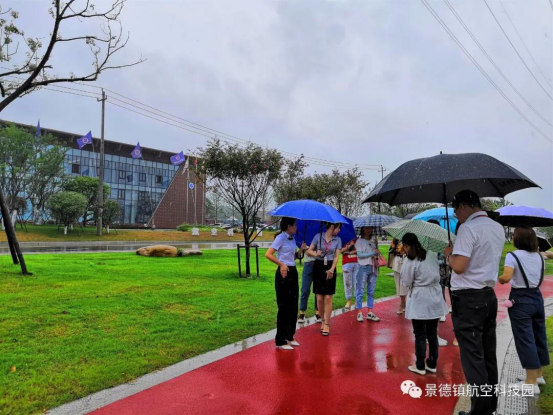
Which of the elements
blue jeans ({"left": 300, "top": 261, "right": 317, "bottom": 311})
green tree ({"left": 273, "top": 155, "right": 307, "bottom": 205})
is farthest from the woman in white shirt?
green tree ({"left": 273, "top": 155, "right": 307, "bottom": 205})

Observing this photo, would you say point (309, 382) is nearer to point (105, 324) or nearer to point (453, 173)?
point (453, 173)

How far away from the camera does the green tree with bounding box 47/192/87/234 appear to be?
32.6m

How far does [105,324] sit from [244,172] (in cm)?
647

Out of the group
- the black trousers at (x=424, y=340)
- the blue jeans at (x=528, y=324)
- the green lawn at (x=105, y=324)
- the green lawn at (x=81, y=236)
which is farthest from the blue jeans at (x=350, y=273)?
the green lawn at (x=81, y=236)

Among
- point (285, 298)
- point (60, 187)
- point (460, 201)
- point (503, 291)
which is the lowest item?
point (503, 291)

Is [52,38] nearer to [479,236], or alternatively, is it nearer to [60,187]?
[479,236]

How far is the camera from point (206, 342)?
524cm

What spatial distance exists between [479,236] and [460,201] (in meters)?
0.31

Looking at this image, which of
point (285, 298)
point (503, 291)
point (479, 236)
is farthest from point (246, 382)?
→ point (503, 291)

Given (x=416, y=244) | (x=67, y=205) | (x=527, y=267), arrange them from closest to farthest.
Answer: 1. (x=527, y=267)
2. (x=416, y=244)
3. (x=67, y=205)

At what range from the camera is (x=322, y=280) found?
18.4 ft

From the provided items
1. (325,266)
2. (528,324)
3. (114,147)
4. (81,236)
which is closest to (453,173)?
(528,324)

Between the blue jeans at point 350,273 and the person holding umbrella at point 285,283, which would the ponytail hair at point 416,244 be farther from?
the blue jeans at point 350,273

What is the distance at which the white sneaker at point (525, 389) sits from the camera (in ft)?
12.2
